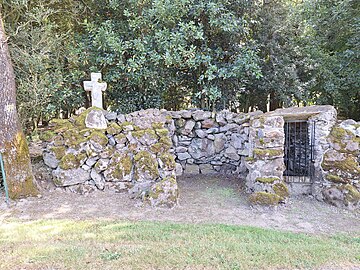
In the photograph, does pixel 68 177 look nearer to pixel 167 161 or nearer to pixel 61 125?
pixel 61 125

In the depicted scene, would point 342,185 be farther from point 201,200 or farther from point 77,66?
point 77,66

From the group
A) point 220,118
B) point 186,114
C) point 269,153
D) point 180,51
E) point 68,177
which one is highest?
point 180,51

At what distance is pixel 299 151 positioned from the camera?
5.53m

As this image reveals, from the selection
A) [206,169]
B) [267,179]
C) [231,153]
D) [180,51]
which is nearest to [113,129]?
[180,51]

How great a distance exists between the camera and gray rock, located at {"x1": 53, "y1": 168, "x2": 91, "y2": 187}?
4871 millimetres

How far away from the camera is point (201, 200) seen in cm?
488

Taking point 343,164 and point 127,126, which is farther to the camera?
point 127,126

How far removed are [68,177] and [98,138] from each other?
852mm

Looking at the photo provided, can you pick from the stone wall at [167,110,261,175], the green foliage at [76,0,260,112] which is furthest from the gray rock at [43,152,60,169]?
the stone wall at [167,110,261,175]

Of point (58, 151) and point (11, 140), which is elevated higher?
point (11, 140)

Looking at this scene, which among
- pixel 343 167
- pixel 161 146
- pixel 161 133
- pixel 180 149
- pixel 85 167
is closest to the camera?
pixel 343 167

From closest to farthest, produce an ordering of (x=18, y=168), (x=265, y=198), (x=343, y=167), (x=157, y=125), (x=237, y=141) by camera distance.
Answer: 1. (x=265, y=198)
2. (x=18, y=168)
3. (x=343, y=167)
4. (x=157, y=125)
5. (x=237, y=141)

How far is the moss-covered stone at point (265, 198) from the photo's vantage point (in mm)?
4430

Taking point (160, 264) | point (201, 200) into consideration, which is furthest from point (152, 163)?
point (160, 264)
